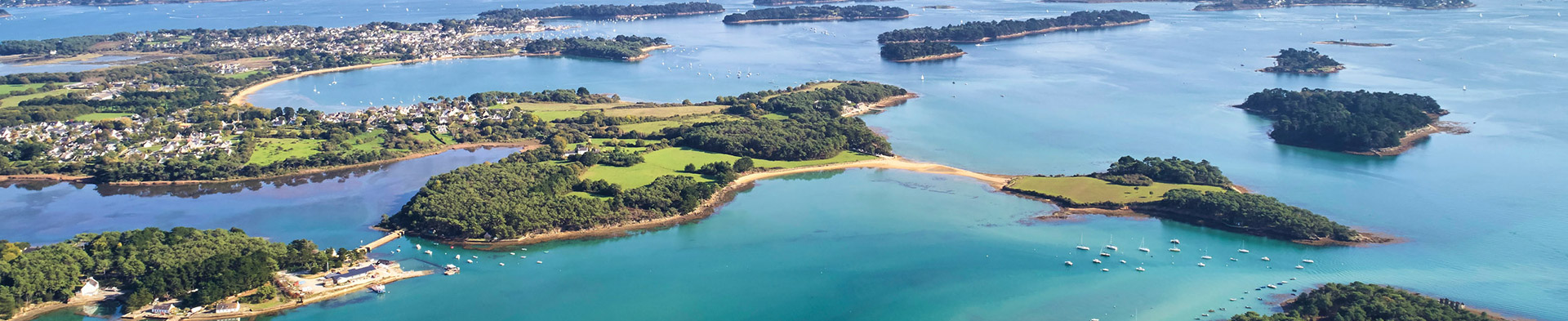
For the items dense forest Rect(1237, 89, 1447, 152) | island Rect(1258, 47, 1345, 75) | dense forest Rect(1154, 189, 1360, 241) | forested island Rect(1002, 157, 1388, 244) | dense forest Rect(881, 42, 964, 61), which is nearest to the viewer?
dense forest Rect(1154, 189, 1360, 241)

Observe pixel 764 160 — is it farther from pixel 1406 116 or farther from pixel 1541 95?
pixel 1541 95

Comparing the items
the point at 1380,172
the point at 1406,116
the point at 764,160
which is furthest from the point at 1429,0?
the point at 764,160

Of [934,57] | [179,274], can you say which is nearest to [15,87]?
[179,274]

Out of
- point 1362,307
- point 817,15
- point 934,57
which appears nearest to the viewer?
point 1362,307

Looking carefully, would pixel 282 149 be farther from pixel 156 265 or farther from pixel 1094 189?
Result: pixel 1094 189

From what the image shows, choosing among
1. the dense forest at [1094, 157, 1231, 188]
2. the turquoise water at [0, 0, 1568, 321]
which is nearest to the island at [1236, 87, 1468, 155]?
the turquoise water at [0, 0, 1568, 321]

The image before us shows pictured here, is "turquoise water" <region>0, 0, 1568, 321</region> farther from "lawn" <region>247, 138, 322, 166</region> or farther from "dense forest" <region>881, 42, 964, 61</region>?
"dense forest" <region>881, 42, 964, 61</region>
